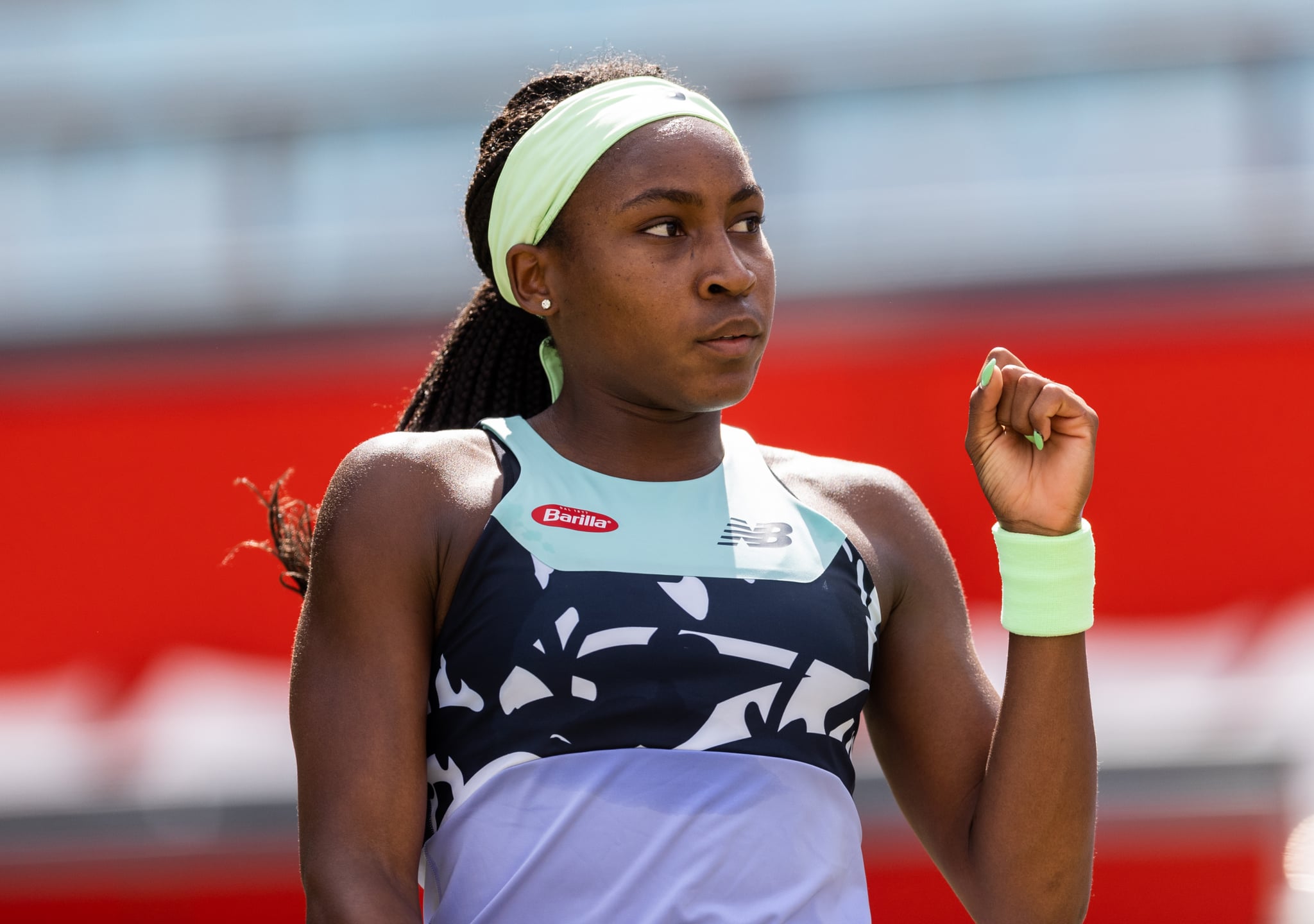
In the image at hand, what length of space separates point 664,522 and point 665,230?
335 mm

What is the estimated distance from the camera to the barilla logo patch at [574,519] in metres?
1.56

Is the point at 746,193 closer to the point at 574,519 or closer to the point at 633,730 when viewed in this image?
the point at 574,519

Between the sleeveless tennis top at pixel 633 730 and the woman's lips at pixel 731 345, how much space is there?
0.20m

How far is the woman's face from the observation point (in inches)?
63.7

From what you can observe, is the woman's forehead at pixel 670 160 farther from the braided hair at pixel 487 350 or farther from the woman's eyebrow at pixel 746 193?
the braided hair at pixel 487 350

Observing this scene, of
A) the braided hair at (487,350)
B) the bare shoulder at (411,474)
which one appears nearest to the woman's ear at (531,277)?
the braided hair at (487,350)

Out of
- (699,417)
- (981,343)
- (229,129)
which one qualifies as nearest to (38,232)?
(229,129)

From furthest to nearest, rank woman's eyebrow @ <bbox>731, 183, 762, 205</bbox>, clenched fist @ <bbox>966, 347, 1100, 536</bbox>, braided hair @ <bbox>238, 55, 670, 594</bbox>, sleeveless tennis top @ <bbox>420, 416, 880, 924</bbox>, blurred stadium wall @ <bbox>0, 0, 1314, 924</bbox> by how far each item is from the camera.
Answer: blurred stadium wall @ <bbox>0, 0, 1314, 924</bbox>
braided hair @ <bbox>238, 55, 670, 594</bbox>
woman's eyebrow @ <bbox>731, 183, 762, 205</bbox>
clenched fist @ <bbox>966, 347, 1100, 536</bbox>
sleeveless tennis top @ <bbox>420, 416, 880, 924</bbox>

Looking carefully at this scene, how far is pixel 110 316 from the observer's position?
428 centimetres

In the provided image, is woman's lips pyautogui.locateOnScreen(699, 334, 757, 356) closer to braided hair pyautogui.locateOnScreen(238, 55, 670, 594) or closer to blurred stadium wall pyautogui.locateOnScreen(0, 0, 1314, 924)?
braided hair pyautogui.locateOnScreen(238, 55, 670, 594)

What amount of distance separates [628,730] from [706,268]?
515 mm

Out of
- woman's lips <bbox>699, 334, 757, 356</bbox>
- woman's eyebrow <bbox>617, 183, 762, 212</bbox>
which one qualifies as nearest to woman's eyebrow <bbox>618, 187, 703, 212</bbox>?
woman's eyebrow <bbox>617, 183, 762, 212</bbox>

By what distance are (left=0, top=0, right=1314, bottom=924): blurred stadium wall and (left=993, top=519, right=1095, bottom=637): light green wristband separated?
6.13 ft

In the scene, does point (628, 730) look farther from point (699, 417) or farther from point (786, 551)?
point (699, 417)
